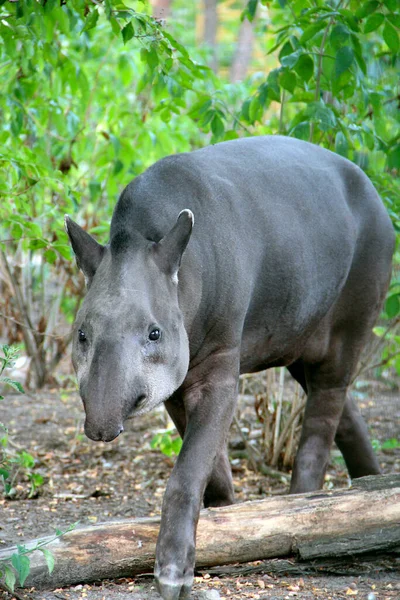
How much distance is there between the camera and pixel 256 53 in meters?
22.4

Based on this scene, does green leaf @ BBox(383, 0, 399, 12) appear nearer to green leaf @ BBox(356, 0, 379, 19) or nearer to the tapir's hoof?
green leaf @ BBox(356, 0, 379, 19)

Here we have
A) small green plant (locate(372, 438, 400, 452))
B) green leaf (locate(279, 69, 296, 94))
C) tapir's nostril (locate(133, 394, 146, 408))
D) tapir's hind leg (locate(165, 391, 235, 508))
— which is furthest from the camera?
small green plant (locate(372, 438, 400, 452))

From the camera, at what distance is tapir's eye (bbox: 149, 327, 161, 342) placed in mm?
3299

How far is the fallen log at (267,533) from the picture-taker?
3537 millimetres

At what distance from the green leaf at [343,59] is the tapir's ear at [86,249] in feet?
5.60

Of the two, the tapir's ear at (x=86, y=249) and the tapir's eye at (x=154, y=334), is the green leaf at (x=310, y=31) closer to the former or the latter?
the tapir's ear at (x=86, y=249)

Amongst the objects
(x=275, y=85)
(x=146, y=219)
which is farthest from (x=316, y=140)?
(x=146, y=219)

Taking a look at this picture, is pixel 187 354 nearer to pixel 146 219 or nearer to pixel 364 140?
pixel 146 219

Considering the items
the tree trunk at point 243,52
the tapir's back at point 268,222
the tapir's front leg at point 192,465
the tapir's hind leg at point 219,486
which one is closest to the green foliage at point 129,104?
the tapir's back at point 268,222

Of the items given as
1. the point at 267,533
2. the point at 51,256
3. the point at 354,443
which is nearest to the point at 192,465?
the point at 267,533

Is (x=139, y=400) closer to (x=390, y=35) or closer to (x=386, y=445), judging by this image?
(x=390, y=35)

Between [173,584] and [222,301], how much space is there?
49.3 inches

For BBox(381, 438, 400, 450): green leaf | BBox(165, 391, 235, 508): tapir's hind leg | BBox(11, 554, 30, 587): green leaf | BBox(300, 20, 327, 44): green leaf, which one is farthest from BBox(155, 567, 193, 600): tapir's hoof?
BBox(381, 438, 400, 450): green leaf

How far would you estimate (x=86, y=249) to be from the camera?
11.8ft
